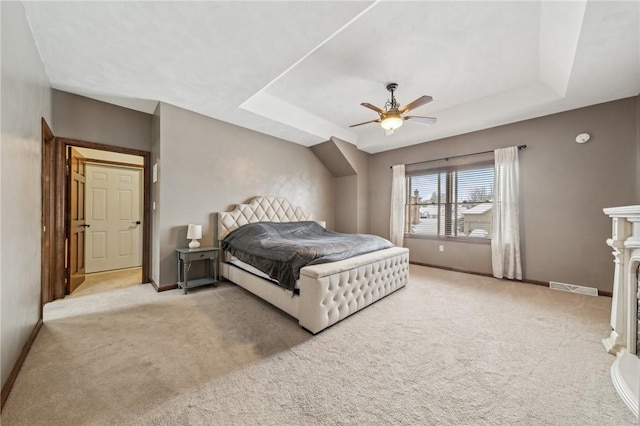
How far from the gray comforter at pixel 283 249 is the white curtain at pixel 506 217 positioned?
2198 mm

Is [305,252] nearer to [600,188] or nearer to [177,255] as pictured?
[177,255]

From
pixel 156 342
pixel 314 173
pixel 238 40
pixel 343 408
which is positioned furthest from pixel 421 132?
pixel 156 342

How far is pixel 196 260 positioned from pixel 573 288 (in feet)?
19.0

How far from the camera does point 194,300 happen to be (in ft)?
10.2

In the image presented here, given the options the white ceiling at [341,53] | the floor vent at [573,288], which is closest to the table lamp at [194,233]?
the white ceiling at [341,53]

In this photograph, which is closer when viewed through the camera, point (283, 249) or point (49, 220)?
point (283, 249)

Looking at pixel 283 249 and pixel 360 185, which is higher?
pixel 360 185

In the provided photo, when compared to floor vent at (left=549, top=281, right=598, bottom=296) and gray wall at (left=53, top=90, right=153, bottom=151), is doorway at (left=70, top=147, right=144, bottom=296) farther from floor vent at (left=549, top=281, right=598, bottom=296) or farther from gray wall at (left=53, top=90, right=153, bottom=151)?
floor vent at (left=549, top=281, right=598, bottom=296)

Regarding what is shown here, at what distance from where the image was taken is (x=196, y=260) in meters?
3.64

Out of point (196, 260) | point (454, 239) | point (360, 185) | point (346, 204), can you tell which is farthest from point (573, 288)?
point (196, 260)

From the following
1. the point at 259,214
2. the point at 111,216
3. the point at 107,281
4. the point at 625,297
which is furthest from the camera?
the point at 111,216

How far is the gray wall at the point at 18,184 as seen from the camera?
4.96ft

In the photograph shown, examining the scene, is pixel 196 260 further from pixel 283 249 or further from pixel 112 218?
pixel 112 218

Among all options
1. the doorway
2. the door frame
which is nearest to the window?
the doorway
